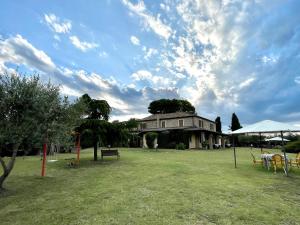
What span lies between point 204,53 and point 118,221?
63.9 ft

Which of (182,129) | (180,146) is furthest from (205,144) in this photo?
(180,146)

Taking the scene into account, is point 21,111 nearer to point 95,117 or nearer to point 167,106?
point 95,117

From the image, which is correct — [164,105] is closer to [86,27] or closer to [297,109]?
[297,109]

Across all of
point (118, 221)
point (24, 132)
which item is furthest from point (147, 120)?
point (118, 221)

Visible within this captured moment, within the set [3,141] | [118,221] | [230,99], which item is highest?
[230,99]

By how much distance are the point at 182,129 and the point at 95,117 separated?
800 inches

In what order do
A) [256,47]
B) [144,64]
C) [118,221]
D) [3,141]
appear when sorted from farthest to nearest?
[144,64] < [256,47] < [3,141] < [118,221]

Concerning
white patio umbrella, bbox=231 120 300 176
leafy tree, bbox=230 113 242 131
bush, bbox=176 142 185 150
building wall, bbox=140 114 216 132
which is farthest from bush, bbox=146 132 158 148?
leafy tree, bbox=230 113 242 131

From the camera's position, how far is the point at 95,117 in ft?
59.5

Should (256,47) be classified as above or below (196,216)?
above

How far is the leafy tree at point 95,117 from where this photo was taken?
54.7 ft

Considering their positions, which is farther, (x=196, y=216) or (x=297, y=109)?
(x=297, y=109)

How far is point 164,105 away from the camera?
62.8 meters

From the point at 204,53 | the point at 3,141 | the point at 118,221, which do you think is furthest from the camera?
the point at 204,53
